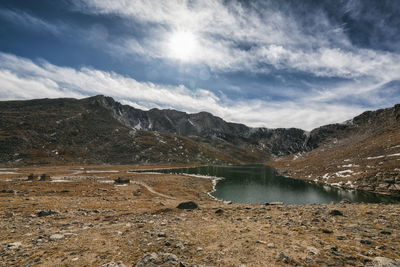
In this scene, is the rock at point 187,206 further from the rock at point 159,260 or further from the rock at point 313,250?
the rock at point 313,250

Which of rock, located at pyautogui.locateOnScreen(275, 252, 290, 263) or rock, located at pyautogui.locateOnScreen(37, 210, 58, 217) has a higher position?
rock, located at pyautogui.locateOnScreen(275, 252, 290, 263)

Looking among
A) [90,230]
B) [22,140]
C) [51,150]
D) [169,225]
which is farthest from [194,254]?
[22,140]

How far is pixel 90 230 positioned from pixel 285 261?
13940 millimetres

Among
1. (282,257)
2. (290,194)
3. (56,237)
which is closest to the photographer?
(282,257)

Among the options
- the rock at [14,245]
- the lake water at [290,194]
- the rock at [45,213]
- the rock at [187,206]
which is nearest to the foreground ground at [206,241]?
the rock at [14,245]

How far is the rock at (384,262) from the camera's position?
7745mm

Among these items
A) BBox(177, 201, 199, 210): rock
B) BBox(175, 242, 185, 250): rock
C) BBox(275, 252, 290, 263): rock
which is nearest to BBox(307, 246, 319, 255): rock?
BBox(275, 252, 290, 263): rock

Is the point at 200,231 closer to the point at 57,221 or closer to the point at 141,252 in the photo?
the point at 141,252

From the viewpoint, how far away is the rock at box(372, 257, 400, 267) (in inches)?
305

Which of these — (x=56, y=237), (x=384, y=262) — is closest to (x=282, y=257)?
(x=384, y=262)

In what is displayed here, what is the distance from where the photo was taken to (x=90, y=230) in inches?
549

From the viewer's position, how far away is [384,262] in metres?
7.92

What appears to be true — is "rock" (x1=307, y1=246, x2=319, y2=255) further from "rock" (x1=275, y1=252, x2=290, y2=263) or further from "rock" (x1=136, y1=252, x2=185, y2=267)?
"rock" (x1=136, y1=252, x2=185, y2=267)

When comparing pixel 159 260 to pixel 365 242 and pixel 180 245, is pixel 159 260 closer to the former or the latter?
pixel 180 245
